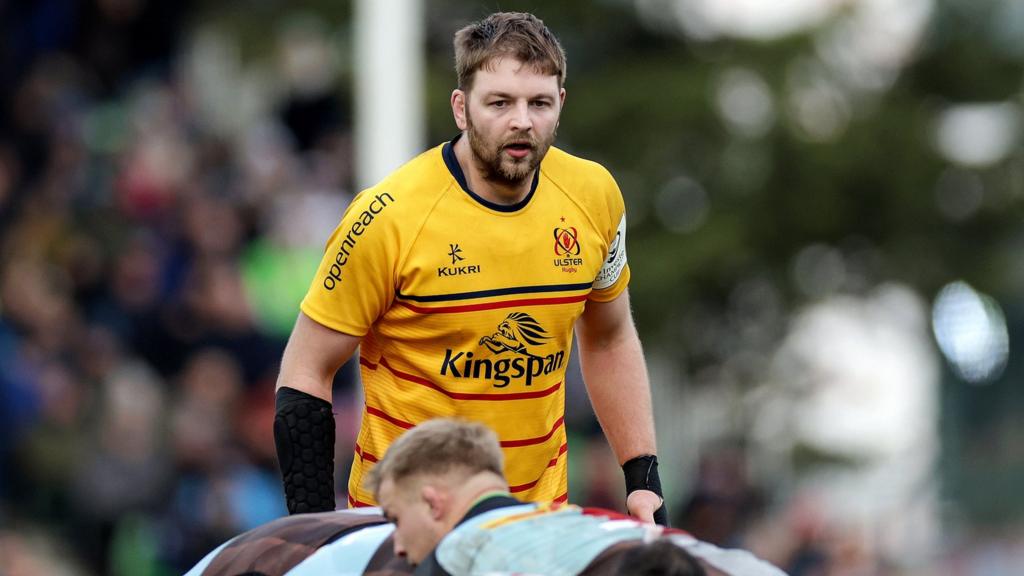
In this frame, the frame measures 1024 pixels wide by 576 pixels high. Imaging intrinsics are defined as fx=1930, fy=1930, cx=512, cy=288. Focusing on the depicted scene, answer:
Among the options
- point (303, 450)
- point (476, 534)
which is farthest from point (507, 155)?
point (476, 534)

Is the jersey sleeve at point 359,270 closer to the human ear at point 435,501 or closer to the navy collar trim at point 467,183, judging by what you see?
the navy collar trim at point 467,183

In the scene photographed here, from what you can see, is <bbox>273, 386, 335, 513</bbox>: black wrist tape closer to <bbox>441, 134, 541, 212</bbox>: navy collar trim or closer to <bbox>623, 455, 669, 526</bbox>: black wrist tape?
<bbox>441, 134, 541, 212</bbox>: navy collar trim

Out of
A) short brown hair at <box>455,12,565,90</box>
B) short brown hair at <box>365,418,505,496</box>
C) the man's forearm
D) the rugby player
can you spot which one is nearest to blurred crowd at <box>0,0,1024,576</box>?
the man's forearm

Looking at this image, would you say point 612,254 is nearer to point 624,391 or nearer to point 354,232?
point 624,391

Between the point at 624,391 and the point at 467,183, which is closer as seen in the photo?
the point at 467,183

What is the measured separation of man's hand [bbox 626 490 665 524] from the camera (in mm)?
5270

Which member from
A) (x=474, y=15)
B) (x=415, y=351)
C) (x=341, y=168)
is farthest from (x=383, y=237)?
(x=474, y=15)

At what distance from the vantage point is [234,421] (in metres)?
9.98

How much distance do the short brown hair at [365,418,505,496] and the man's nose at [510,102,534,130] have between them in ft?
3.36

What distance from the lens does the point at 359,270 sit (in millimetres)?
4902

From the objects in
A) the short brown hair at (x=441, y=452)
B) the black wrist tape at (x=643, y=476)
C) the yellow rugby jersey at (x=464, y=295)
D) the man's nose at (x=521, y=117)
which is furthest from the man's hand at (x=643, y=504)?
the short brown hair at (x=441, y=452)

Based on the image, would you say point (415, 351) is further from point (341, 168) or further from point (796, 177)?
point (796, 177)

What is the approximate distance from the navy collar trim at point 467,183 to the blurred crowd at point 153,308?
Answer: 4.49m

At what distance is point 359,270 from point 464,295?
10.8 inches
